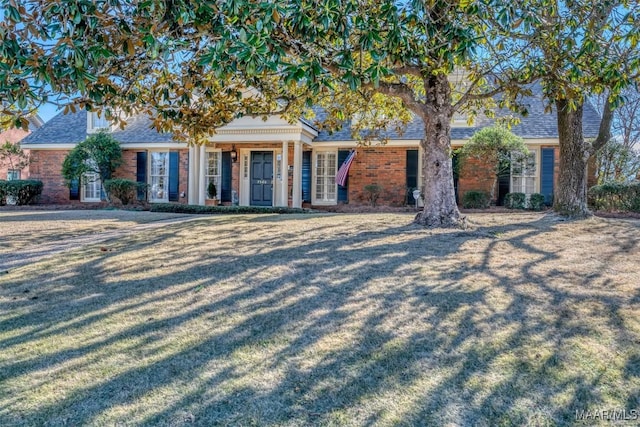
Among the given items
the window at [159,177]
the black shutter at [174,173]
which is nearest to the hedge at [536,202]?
the black shutter at [174,173]

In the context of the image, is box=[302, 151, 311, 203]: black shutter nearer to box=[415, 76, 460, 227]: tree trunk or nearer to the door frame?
the door frame

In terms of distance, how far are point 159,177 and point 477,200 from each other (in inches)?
482

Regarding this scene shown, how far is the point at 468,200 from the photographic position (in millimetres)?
14156

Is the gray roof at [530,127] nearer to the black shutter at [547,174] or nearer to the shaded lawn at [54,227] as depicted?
the black shutter at [547,174]

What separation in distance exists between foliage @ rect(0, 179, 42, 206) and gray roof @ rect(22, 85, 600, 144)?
2.10m

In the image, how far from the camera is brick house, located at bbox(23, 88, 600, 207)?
48.0 feet

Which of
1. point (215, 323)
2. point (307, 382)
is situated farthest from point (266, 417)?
point (215, 323)

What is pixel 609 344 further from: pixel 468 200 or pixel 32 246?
pixel 468 200

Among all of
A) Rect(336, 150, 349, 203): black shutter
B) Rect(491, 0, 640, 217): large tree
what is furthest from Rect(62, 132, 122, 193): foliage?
Rect(491, 0, 640, 217): large tree

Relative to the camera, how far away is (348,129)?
1591cm

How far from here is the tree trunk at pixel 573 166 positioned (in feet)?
29.6

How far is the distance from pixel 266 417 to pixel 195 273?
2.93 meters

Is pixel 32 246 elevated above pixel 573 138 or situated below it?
below

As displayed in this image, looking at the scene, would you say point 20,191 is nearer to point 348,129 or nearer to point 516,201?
point 348,129
